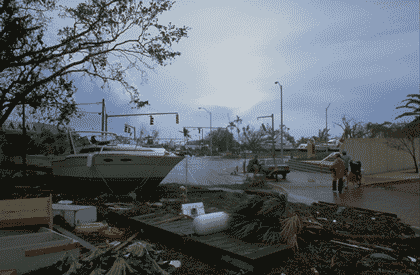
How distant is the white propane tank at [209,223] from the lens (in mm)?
4535

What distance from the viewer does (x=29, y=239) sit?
3998 mm

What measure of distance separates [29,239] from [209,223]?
247 centimetres

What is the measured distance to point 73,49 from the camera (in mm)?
11031

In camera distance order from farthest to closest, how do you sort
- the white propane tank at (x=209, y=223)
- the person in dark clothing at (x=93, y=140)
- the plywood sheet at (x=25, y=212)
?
1. the person in dark clothing at (x=93, y=140)
2. the white propane tank at (x=209, y=223)
3. the plywood sheet at (x=25, y=212)

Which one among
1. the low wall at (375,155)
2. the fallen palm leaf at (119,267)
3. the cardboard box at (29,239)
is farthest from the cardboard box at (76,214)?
the low wall at (375,155)

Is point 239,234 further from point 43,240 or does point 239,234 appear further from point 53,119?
point 53,119

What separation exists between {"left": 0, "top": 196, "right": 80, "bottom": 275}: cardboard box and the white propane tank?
1666 mm

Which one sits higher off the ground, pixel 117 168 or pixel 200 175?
pixel 117 168

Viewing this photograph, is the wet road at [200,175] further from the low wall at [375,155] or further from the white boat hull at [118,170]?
the low wall at [375,155]

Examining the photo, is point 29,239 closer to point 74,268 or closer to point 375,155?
point 74,268

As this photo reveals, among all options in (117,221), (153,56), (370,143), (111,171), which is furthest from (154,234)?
(370,143)

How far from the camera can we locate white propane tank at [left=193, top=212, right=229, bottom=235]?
14.9 ft

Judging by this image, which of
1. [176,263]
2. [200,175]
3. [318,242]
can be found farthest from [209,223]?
[200,175]

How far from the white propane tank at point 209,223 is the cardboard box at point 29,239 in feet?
5.47
